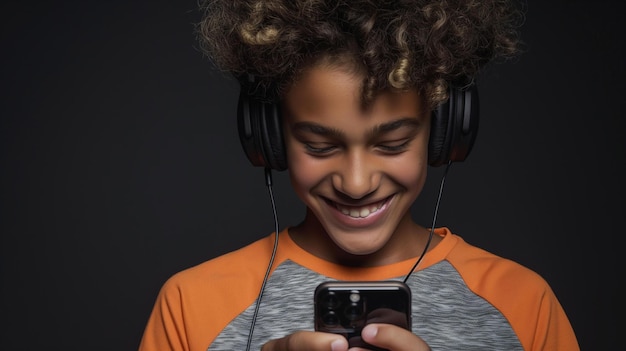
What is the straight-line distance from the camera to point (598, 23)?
310 cm

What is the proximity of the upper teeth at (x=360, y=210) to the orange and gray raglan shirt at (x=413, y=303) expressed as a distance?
184 mm

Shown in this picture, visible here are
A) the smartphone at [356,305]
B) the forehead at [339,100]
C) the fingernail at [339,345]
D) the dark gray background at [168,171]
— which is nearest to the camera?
the fingernail at [339,345]

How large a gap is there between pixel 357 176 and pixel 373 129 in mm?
98

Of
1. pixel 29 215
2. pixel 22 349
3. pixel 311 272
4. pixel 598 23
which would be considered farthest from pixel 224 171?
pixel 598 23

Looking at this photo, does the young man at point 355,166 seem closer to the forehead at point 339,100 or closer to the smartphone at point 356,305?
the forehead at point 339,100

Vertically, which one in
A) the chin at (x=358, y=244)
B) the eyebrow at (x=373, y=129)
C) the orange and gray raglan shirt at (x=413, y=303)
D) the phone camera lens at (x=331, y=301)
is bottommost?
the orange and gray raglan shirt at (x=413, y=303)

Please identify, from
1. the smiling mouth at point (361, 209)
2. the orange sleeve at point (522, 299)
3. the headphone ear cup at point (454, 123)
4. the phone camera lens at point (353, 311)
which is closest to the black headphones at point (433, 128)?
the headphone ear cup at point (454, 123)

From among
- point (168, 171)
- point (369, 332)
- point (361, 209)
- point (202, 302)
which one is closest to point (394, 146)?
point (361, 209)

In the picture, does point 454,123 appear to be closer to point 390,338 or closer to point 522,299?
point 522,299

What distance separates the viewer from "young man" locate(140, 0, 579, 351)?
1982mm

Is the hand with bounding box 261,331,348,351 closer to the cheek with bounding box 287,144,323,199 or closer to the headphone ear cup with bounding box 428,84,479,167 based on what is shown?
the cheek with bounding box 287,144,323,199

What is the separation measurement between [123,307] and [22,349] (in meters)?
0.36

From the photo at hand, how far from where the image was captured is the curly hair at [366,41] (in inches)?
77.7

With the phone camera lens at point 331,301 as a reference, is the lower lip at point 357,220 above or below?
above
